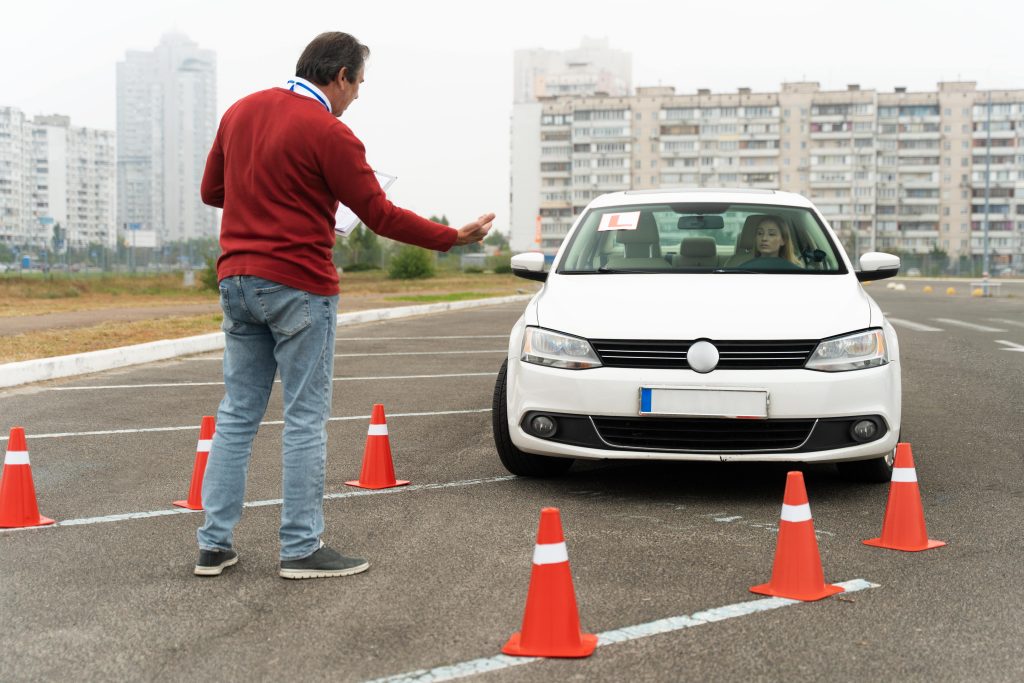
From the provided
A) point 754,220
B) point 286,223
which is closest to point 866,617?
→ point 286,223

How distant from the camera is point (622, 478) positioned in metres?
6.20

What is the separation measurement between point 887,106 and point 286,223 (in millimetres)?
137668

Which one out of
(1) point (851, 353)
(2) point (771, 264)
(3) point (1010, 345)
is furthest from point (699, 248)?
(3) point (1010, 345)

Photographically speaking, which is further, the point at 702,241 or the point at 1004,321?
the point at 1004,321

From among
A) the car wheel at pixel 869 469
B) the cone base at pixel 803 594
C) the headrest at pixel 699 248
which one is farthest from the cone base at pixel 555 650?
the headrest at pixel 699 248

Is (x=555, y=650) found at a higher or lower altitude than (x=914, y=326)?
lower

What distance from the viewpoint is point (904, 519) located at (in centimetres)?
469

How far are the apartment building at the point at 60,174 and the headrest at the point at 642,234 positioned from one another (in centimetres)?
15328

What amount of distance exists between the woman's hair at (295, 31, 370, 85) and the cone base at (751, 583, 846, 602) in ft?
7.73

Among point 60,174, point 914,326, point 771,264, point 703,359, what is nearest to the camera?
point 703,359

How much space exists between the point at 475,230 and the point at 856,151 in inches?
5239

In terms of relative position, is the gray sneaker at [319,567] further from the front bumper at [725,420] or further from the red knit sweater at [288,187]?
the front bumper at [725,420]

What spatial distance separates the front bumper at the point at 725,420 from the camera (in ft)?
17.4

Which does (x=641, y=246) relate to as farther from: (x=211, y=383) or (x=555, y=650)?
(x=211, y=383)
